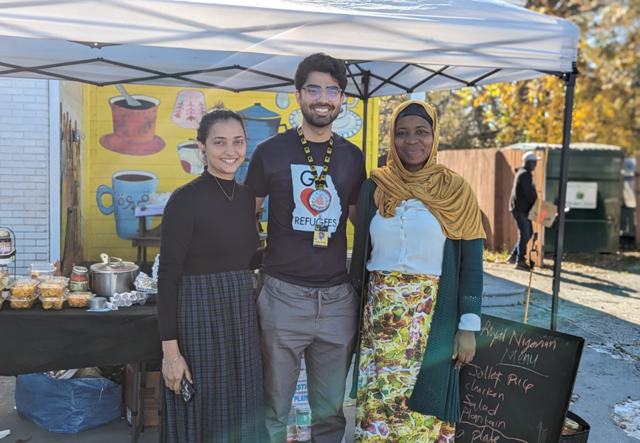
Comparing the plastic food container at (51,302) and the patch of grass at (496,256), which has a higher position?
the plastic food container at (51,302)

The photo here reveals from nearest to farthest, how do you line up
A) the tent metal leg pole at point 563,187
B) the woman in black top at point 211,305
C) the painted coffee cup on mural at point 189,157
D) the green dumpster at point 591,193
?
the woman in black top at point 211,305
the tent metal leg pole at point 563,187
the painted coffee cup on mural at point 189,157
the green dumpster at point 591,193

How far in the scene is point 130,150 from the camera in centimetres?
769

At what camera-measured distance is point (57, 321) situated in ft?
9.28

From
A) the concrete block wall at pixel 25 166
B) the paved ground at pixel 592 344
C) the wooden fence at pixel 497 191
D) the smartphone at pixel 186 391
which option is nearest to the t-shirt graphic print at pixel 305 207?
the smartphone at pixel 186 391

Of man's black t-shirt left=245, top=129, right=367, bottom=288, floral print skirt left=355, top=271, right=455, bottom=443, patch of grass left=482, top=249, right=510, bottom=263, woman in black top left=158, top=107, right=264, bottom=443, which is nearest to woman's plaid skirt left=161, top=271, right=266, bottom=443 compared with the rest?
woman in black top left=158, top=107, right=264, bottom=443

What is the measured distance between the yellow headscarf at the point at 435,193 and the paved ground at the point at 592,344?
182 centimetres

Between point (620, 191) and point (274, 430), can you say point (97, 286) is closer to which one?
point (274, 430)

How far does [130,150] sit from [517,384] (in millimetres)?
6533

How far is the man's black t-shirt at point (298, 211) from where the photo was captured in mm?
2453

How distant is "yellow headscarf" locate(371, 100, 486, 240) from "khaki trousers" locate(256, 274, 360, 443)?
0.52m

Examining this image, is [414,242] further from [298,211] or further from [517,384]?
[517,384]

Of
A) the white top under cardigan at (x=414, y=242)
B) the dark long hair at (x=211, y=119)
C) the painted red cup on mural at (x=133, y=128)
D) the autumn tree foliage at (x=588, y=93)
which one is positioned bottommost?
the white top under cardigan at (x=414, y=242)

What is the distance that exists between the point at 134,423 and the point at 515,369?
225cm

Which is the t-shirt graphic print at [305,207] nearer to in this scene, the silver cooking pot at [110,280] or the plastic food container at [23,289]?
the silver cooking pot at [110,280]
